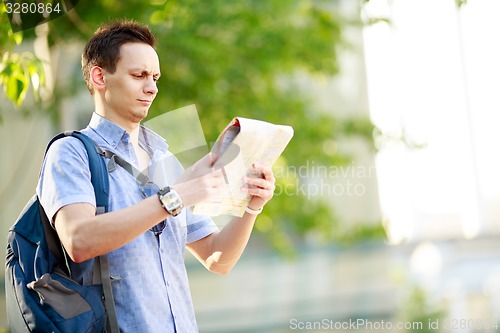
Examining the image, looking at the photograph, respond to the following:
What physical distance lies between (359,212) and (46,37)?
7873 mm

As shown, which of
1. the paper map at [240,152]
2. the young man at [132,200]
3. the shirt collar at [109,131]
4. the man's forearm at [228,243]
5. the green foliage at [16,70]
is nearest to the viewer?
the young man at [132,200]

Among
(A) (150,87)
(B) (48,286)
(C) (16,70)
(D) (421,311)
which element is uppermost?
(C) (16,70)

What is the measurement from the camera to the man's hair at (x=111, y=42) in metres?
2.35

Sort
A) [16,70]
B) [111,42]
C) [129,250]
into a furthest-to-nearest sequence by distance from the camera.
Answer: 1. [16,70]
2. [111,42]
3. [129,250]

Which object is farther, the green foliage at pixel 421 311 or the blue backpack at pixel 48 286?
the green foliage at pixel 421 311

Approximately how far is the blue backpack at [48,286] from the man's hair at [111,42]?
324 millimetres

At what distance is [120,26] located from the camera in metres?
2.40

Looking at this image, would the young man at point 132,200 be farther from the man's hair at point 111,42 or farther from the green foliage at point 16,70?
the green foliage at point 16,70

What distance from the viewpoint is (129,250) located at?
2246mm

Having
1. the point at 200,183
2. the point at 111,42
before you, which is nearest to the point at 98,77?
the point at 111,42

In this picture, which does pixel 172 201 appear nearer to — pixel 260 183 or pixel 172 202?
pixel 172 202

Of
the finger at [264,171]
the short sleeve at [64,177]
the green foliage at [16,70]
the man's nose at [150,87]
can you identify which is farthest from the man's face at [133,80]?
the green foliage at [16,70]

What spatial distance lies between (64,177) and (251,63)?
6.54 meters

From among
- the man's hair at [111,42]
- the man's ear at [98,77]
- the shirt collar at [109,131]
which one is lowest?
the shirt collar at [109,131]
